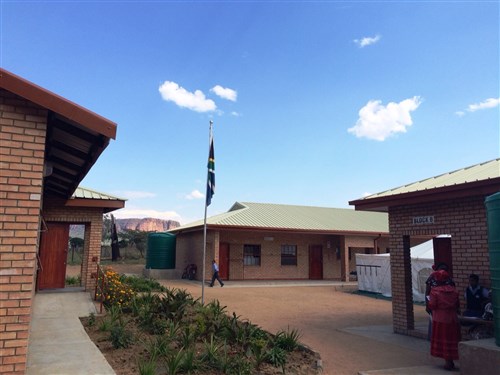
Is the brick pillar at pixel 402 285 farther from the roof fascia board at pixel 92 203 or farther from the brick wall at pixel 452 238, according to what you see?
the roof fascia board at pixel 92 203

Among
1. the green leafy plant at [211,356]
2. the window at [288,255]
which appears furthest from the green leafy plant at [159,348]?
the window at [288,255]

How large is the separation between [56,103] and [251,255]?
2106 cm

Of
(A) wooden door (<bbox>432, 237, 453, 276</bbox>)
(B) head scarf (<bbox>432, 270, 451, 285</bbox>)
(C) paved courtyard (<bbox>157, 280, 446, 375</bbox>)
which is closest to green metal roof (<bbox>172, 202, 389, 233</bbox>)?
(C) paved courtyard (<bbox>157, 280, 446, 375</bbox>)

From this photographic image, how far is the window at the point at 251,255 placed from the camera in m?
24.9

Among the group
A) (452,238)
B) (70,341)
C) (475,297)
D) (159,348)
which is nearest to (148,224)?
(70,341)

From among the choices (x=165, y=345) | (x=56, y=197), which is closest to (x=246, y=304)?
(x=56, y=197)

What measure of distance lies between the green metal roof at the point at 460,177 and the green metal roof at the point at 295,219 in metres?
13.1

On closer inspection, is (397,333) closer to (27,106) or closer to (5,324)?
(5,324)

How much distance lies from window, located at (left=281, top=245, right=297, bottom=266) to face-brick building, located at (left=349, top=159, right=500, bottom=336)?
15.7m

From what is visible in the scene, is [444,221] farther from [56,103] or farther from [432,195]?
[56,103]

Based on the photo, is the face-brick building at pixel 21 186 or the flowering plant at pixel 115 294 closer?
the face-brick building at pixel 21 186

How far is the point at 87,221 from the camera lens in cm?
1349

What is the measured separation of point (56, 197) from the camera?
1305 cm

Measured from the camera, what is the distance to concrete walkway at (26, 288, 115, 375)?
5.52 metres
